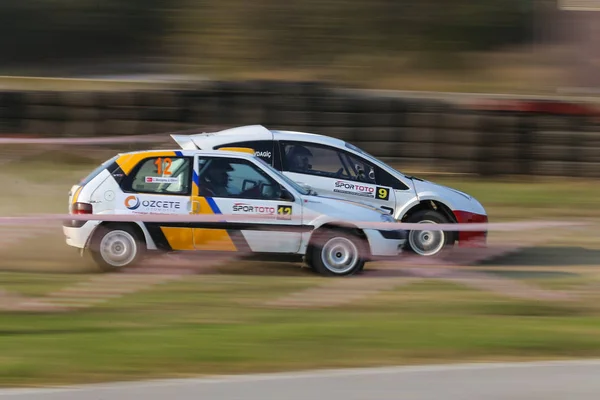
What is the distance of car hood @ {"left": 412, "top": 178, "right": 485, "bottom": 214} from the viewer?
10.2 meters

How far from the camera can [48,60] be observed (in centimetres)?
2992

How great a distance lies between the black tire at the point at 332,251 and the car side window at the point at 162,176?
4.53 feet

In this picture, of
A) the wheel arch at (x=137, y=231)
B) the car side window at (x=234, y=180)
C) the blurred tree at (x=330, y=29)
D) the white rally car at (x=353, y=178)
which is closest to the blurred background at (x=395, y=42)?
the blurred tree at (x=330, y=29)

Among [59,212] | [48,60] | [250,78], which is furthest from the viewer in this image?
[48,60]

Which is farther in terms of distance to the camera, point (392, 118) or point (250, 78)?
point (250, 78)

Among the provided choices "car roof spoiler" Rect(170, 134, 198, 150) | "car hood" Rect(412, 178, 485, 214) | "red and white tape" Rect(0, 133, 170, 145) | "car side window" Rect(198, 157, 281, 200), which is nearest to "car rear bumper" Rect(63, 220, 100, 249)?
"car side window" Rect(198, 157, 281, 200)

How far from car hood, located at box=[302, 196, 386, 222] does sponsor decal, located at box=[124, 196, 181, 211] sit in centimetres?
129

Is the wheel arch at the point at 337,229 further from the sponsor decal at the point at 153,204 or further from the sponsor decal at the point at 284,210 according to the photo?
the sponsor decal at the point at 153,204

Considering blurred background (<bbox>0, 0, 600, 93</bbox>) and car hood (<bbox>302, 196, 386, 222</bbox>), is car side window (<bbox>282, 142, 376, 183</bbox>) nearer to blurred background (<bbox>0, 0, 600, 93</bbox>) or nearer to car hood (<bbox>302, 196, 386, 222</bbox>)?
car hood (<bbox>302, 196, 386, 222</bbox>)

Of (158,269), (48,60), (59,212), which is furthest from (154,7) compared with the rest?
(158,269)

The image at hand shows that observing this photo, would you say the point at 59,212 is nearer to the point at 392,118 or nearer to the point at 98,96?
the point at 98,96

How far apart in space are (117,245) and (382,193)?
3.15 meters

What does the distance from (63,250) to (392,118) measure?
6928 millimetres

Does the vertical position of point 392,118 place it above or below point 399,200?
above
